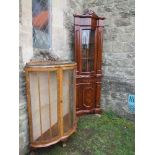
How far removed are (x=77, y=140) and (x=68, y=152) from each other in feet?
0.87

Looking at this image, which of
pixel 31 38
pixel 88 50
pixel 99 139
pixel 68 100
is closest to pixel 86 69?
pixel 88 50

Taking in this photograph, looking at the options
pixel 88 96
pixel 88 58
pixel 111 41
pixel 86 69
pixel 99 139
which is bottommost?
pixel 99 139

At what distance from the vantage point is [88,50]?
298 centimetres

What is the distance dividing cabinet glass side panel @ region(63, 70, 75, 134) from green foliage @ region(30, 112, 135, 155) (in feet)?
0.83

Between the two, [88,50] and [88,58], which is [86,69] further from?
[88,50]

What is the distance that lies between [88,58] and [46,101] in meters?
1.23

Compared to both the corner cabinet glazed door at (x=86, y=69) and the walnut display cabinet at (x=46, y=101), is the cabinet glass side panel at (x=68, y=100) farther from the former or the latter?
the corner cabinet glazed door at (x=86, y=69)

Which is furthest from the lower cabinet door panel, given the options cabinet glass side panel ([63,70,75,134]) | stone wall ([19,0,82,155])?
cabinet glass side panel ([63,70,75,134])

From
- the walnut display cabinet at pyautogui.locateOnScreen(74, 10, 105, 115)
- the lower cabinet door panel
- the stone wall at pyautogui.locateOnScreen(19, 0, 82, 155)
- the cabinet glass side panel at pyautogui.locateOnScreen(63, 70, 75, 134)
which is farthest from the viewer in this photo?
the lower cabinet door panel

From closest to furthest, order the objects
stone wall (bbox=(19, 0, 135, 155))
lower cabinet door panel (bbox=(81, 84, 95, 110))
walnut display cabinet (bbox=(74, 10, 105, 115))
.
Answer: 1. stone wall (bbox=(19, 0, 135, 155))
2. walnut display cabinet (bbox=(74, 10, 105, 115))
3. lower cabinet door panel (bbox=(81, 84, 95, 110))

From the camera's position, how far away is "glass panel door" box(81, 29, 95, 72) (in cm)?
292

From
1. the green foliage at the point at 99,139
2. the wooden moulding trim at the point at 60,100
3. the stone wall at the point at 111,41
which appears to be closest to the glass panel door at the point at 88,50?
the stone wall at the point at 111,41

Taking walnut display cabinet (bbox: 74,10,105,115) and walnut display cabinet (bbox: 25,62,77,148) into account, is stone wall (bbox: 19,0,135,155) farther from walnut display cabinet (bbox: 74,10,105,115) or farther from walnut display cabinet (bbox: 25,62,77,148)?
walnut display cabinet (bbox: 25,62,77,148)
